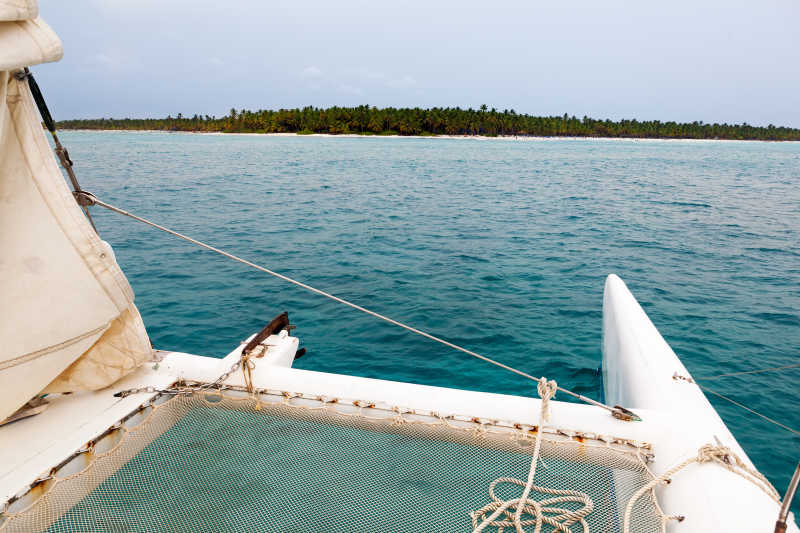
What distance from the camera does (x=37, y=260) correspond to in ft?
7.80

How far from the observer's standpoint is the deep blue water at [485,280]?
5.63 m

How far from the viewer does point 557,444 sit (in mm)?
2379

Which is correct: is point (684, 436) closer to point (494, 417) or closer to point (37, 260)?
point (494, 417)

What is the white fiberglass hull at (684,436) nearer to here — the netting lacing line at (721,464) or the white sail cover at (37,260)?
the netting lacing line at (721,464)

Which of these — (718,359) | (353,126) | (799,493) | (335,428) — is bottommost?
(799,493)

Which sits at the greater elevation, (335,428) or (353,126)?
(353,126)

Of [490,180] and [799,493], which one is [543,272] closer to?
[799,493]

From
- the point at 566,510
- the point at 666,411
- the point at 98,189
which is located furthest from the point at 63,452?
the point at 98,189

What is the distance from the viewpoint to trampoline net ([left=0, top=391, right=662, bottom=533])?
1.99m

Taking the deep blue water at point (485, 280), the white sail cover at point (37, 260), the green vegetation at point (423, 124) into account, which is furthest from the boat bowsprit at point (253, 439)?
the green vegetation at point (423, 124)

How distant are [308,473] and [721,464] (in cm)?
195

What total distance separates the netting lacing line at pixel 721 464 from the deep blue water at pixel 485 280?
234 centimetres

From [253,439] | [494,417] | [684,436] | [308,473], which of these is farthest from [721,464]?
[253,439]

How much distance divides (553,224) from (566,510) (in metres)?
13.0
